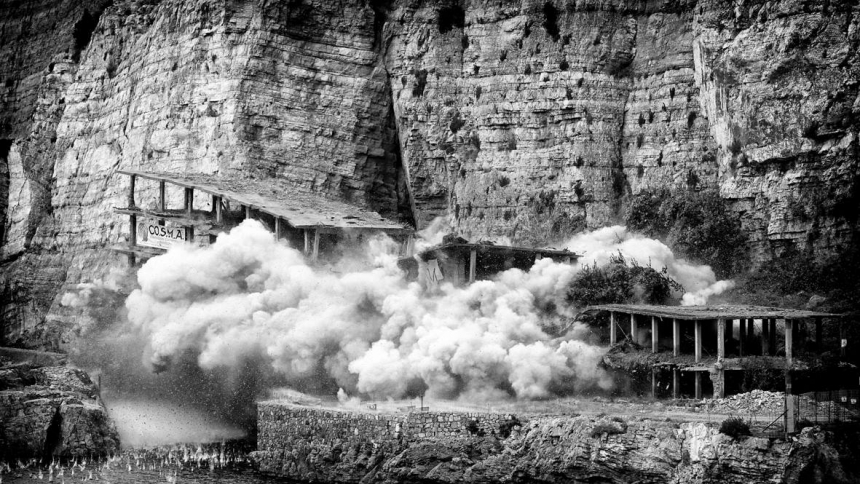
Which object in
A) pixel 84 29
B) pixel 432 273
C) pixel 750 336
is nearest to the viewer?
pixel 750 336

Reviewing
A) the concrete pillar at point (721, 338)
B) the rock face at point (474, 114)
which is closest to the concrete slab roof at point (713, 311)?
the concrete pillar at point (721, 338)

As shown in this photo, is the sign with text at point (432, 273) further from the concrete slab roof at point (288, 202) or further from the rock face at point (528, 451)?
the rock face at point (528, 451)

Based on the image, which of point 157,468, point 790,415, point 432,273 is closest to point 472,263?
point 432,273

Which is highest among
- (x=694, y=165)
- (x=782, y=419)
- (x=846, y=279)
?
(x=694, y=165)

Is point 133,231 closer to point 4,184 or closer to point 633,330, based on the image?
point 4,184

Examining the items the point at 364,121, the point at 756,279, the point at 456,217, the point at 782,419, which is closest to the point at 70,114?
the point at 364,121

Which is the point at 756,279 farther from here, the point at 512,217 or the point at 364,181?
the point at 364,181
